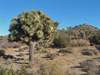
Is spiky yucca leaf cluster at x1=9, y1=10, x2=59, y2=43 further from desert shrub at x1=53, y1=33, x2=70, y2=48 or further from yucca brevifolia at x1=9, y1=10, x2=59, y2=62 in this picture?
desert shrub at x1=53, y1=33, x2=70, y2=48

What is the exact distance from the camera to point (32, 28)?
15.2 metres

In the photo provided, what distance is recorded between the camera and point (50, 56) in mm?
17422

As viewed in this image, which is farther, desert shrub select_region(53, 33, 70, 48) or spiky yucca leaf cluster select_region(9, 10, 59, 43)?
desert shrub select_region(53, 33, 70, 48)

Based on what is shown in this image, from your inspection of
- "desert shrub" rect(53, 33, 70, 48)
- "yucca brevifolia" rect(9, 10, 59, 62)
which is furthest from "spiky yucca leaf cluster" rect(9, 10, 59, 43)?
"desert shrub" rect(53, 33, 70, 48)

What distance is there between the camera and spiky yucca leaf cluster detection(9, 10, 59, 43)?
15220 mm

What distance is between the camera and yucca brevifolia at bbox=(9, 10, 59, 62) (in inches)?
600

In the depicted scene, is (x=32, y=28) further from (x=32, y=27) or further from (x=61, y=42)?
(x=61, y=42)

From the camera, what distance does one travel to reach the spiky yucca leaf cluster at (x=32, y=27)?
49.9ft

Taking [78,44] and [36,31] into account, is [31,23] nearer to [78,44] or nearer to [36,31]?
[36,31]

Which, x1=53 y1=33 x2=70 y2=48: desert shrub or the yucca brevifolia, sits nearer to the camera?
the yucca brevifolia

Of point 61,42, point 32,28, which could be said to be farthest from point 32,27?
point 61,42

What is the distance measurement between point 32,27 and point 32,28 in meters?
0.11

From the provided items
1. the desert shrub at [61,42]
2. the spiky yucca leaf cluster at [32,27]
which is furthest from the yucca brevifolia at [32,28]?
the desert shrub at [61,42]

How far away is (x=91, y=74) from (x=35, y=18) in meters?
8.19
